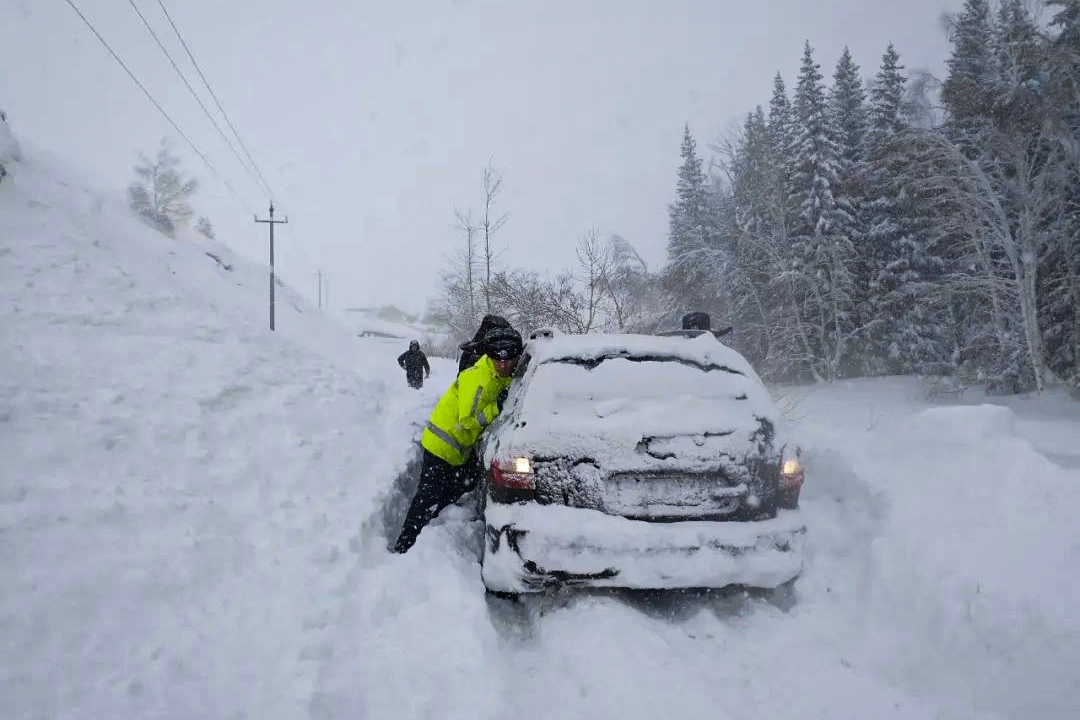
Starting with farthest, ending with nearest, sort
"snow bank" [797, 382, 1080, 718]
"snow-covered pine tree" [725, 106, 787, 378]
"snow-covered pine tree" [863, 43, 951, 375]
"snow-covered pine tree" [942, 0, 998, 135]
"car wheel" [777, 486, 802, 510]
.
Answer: "snow-covered pine tree" [725, 106, 787, 378], "snow-covered pine tree" [863, 43, 951, 375], "snow-covered pine tree" [942, 0, 998, 135], "car wheel" [777, 486, 802, 510], "snow bank" [797, 382, 1080, 718]

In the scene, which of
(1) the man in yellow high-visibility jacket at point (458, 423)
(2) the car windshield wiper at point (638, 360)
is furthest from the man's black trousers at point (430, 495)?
(2) the car windshield wiper at point (638, 360)

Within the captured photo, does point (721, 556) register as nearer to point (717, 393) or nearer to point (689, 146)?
point (717, 393)

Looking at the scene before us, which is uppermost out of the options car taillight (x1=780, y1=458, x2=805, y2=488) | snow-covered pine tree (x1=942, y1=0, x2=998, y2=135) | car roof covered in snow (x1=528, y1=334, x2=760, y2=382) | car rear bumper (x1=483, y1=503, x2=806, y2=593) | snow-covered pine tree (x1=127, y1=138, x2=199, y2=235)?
snow-covered pine tree (x1=127, y1=138, x2=199, y2=235)

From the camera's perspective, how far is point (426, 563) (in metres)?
3.46

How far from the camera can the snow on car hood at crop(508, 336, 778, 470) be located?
10.2 ft

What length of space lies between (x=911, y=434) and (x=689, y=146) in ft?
105

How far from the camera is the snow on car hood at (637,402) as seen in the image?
3111 millimetres

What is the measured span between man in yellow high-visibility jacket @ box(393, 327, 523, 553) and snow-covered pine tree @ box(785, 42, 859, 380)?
22.5 metres

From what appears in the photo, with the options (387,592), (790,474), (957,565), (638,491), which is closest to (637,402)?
(638,491)

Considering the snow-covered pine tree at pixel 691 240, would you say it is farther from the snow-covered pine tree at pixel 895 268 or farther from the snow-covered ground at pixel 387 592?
the snow-covered ground at pixel 387 592

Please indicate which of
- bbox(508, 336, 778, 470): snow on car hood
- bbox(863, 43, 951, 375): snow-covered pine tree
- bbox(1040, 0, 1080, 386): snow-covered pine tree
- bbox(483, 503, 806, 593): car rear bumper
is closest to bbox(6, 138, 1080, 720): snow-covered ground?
bbox(483, 503, 806, 593): car rear bumper

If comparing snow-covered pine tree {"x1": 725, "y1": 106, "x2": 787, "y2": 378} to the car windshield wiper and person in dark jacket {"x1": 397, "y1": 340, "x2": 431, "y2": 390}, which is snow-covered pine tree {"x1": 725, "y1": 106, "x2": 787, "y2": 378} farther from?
the car windshield wiper

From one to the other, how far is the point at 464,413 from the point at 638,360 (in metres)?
1.32

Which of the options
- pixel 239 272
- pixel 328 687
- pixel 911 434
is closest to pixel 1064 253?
pixel 911 434
